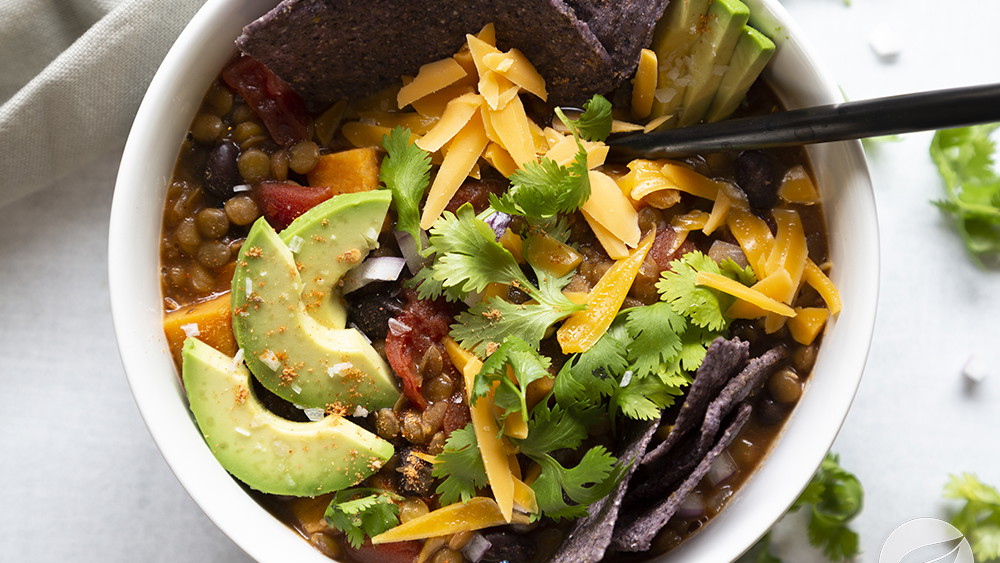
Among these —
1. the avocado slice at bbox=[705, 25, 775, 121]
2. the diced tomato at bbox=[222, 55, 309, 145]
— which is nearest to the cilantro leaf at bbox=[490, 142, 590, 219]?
the avocado slice at bbox=[705, 25, 775, 121]

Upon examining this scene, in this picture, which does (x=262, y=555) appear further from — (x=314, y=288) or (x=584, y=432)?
(x=584, y=432)

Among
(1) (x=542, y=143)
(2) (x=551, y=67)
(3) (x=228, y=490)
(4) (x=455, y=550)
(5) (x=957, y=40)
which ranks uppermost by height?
(2) (x=551, y=67)

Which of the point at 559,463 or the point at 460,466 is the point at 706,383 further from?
the point at 460,466

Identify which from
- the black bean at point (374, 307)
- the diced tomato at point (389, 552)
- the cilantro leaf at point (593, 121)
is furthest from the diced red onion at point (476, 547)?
the cilantro leaf at point (593, 121)

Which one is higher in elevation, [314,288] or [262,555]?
[314,288]

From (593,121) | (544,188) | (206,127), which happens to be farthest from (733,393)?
(206,127)

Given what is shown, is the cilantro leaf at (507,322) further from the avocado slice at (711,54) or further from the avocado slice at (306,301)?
the avocado slice at (711,54)

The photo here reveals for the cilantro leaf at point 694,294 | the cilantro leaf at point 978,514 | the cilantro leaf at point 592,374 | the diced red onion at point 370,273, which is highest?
the diced red onion at point 370,273

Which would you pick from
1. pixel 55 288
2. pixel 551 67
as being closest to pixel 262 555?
pixel 55 288
